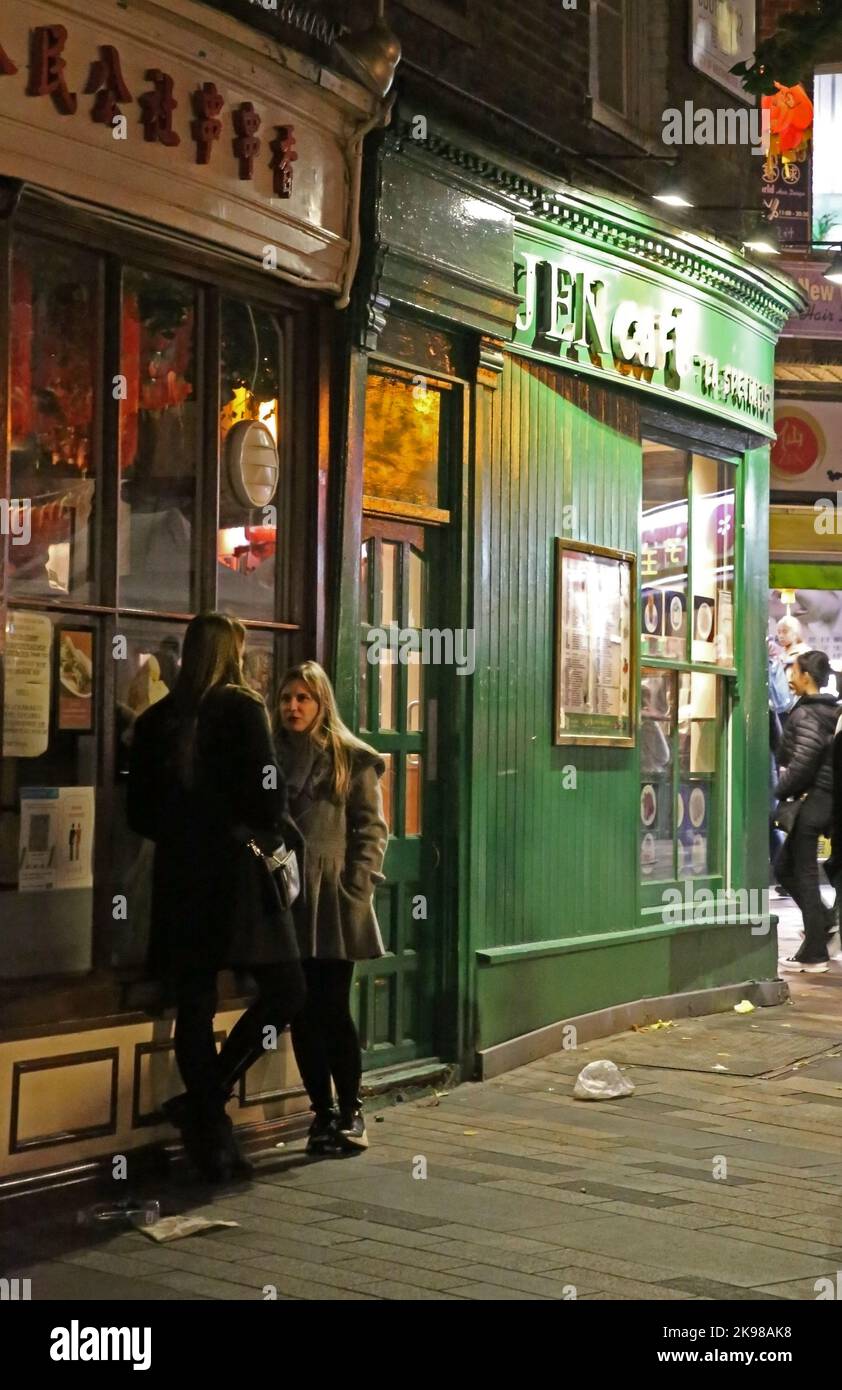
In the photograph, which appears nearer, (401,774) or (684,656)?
(401,774)

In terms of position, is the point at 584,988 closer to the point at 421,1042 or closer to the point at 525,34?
the point at 421,1042

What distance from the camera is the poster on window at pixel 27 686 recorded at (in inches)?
269

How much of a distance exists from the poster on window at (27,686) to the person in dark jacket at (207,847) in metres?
0.36

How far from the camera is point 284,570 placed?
27.2ft

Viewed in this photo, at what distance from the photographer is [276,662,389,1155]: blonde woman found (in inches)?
297

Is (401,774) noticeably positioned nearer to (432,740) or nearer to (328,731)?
(432,740)

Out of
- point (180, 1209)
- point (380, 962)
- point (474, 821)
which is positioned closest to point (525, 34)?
point (474, 821)

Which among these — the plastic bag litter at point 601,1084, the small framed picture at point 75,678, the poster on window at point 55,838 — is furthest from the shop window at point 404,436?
the plastic bag litter at point 601,1084

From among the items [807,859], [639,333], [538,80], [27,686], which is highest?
[538,80]

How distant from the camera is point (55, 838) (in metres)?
6.99

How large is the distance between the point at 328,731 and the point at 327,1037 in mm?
1196

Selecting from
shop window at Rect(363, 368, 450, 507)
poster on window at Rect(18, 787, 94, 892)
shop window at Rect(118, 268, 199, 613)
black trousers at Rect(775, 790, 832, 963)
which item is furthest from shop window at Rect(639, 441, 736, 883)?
poster on window at Rect(18, 787, 94, 892)

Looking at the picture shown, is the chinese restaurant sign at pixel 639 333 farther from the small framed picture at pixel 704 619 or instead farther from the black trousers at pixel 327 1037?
the black trousers at pixel 327 1037

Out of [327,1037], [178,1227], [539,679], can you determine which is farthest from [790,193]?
[178,1227]
